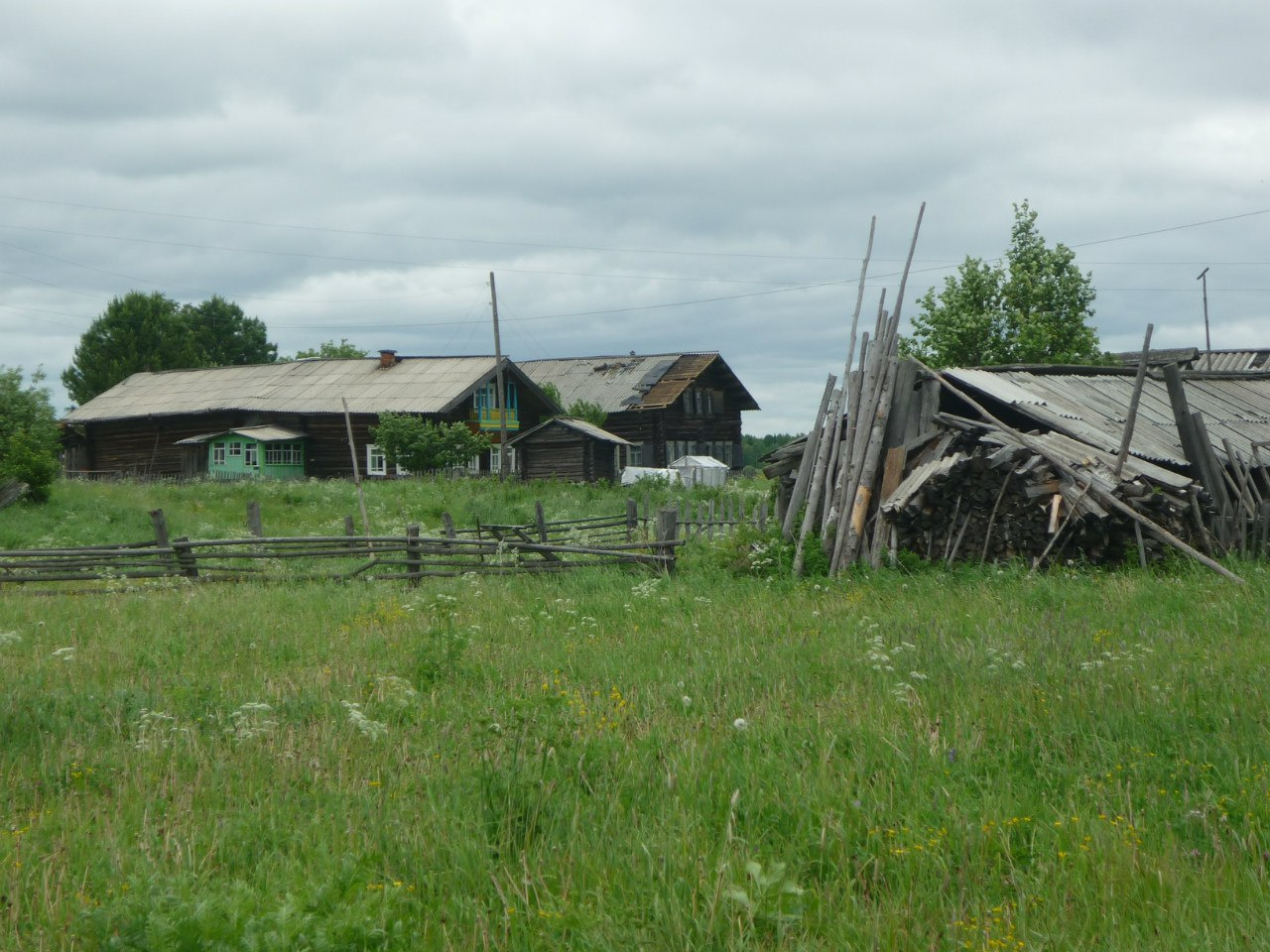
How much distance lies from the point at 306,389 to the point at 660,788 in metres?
45.9

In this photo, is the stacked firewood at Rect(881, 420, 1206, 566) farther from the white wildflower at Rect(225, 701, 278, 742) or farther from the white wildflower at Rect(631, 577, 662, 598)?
the white wildflower at Rect(225, 701, 278, 742)

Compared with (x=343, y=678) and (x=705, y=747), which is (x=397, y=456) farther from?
(x=705, y=747)

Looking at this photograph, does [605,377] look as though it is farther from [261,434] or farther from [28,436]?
[28,436]

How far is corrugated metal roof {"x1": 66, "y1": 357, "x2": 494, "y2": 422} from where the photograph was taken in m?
45.3

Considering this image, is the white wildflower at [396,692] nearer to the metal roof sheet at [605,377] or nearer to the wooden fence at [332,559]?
the wooden fence at [332,559]

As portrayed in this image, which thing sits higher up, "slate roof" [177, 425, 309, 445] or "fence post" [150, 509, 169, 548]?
"slate roof" [177, 425, 309, 445]

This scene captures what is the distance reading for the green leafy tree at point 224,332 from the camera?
74569 mm

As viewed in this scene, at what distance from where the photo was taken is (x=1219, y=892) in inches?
138

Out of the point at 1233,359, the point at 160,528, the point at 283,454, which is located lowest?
the point at 160,528

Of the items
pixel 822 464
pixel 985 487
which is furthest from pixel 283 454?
pixel 985 487

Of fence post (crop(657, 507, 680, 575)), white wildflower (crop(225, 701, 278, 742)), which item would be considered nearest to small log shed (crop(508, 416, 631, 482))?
fence post (crop(657, 507, 680, 575))

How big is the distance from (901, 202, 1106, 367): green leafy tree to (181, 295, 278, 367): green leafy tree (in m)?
52.4

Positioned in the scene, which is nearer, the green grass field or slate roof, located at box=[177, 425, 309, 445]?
the green grass field

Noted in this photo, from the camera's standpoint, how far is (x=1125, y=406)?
54.5ft
